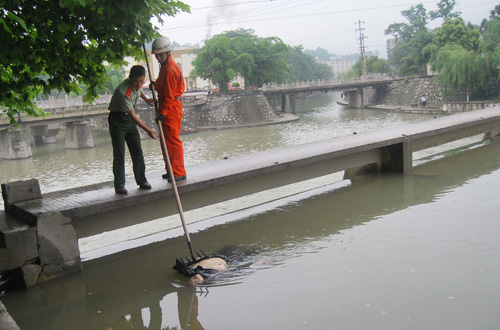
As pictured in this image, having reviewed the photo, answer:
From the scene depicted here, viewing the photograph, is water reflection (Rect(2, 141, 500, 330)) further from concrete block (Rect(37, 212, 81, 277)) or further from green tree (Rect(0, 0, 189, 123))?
green tree (Rect(0, 0, 189, 123))

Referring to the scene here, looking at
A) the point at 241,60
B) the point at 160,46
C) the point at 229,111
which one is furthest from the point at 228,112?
the point at 160,46

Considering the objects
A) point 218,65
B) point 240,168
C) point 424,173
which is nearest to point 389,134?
point 424,173

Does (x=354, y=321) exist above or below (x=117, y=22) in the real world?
below

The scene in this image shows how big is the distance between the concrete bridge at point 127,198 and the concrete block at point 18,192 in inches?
0.5

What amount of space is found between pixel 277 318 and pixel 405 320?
1162 mm

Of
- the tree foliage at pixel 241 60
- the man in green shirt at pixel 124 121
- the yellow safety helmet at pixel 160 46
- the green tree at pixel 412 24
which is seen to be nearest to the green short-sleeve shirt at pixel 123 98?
the man in green shirt at pixel 124 121

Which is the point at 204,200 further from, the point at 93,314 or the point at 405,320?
the point at 405,320

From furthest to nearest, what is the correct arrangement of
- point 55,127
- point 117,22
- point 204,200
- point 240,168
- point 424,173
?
point 55,127, point 424,173, point 240,168, point 204,200, point 117,22

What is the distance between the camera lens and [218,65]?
49438 mm

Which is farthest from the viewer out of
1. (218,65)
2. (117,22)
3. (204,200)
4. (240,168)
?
(218,65)

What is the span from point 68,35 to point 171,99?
149 centimetres

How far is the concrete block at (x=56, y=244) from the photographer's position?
18.6ft

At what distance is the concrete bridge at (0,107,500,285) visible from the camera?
566cm

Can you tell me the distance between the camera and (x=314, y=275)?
5621 millimetres
